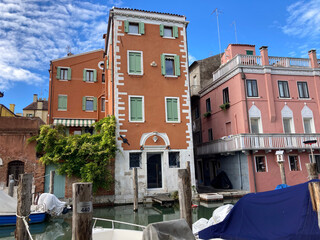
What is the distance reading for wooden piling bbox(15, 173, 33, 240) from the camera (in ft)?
18.8

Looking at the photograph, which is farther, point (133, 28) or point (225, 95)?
point (225, 95)

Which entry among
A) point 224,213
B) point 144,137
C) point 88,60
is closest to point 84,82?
point 88,60

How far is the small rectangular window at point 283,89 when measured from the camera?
18.1 m

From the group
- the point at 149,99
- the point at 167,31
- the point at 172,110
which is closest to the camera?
the point at 149,99

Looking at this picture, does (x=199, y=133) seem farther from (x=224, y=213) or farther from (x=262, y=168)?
(x=224, y=213)

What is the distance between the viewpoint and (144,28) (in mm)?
16578

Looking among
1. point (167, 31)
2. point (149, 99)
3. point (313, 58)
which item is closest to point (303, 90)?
point (313, 58)

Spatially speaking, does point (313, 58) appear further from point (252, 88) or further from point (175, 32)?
point (175, 32)

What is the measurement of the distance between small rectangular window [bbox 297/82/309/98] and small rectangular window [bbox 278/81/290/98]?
1086 millimetres

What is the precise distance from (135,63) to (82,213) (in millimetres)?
13318

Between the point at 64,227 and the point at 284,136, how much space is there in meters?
14.2

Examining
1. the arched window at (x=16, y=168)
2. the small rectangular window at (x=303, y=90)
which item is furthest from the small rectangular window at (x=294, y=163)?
the arched window at (x=16, y=168)

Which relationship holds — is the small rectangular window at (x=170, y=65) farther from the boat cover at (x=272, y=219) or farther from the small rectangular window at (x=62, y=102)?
the boat cover at (x=272, y=219)

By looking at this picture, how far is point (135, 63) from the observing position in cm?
1602
